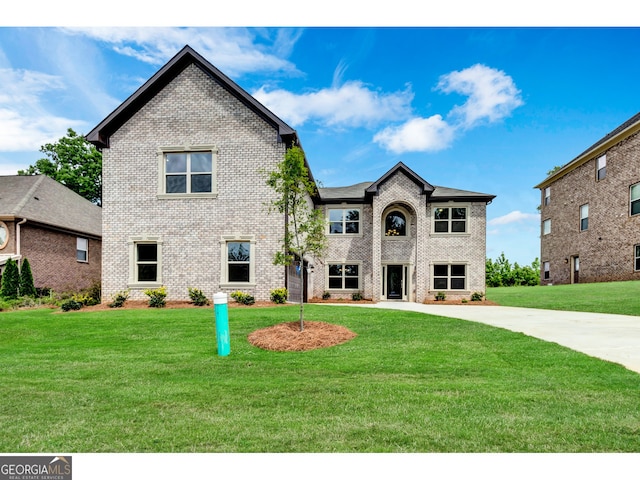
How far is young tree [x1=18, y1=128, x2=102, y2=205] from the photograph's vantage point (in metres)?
33.9

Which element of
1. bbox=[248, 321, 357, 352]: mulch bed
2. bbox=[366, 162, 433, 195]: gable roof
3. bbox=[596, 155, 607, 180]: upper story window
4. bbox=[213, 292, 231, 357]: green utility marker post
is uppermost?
bbox=[596, 155, 607, 180]: upper story window

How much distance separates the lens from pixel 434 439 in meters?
3.37

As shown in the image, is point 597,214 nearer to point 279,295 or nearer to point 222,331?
point 279,295

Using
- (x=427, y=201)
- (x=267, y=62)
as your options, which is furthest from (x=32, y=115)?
(x=427, y=201)

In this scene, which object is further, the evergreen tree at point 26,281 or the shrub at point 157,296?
the evergreen tree at point 26,281

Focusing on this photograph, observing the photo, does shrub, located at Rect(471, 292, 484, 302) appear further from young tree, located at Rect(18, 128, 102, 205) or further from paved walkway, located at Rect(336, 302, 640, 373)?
young tree, located at Rect(18, 128, 102, 205)

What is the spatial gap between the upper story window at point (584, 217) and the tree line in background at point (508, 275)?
24.7ft

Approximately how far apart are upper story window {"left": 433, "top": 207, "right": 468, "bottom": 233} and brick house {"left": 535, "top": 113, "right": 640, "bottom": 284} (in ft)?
31.3

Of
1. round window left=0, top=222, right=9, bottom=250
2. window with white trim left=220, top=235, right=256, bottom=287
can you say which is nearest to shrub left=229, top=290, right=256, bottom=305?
window with white trim left=220, top=235, right=256, bottom=287

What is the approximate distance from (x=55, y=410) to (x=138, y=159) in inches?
492

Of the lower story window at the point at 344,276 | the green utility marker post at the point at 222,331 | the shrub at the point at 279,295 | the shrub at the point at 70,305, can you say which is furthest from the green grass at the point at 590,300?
the shrub at the point at 70,305

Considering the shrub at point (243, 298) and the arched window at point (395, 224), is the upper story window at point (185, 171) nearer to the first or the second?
the shrub at point (243, 298)

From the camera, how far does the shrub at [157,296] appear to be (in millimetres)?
13526

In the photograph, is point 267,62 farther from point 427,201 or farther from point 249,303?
point 427,201
